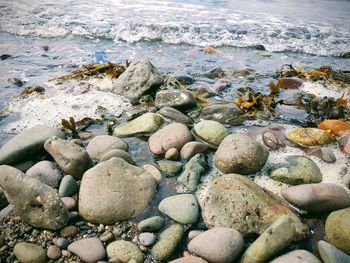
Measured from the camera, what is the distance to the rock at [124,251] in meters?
2.11

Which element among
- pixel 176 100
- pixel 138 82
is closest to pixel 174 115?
pixel 176 100

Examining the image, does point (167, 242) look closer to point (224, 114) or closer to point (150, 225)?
point (150, 225)

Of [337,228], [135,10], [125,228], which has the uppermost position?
[135,10]

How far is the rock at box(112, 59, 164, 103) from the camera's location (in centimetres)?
469

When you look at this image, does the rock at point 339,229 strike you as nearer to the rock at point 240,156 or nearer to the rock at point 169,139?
the rock at point 240,156

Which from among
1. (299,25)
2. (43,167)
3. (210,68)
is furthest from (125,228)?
(299,25)

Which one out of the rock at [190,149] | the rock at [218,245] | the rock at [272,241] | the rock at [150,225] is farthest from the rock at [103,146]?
the rock at [272,241]

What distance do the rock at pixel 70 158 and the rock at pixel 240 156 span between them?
49.5 inches

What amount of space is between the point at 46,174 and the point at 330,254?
2.32 m

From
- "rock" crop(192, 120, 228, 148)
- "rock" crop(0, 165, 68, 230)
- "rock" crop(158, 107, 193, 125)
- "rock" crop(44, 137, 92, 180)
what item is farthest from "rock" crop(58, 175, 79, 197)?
"rock" crop(158, 107, 193, 125)

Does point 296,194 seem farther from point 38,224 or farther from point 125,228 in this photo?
point 38,224

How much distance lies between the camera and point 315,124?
4012 mm

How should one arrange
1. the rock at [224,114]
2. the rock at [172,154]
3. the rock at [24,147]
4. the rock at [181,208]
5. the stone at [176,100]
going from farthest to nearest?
the stone at [176,100]
the rock at [224,114]
the rock at [172,154]
the rock at [24,147]
the rock at [181,208]

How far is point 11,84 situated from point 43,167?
3.06 metres
